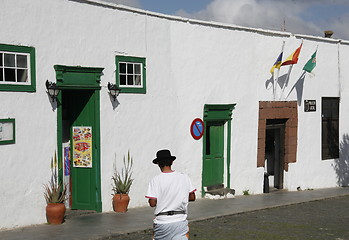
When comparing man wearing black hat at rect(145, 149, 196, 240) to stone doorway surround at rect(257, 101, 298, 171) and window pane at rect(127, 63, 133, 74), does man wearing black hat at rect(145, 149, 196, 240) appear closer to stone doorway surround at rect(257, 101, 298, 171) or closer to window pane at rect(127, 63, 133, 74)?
window pane at rect(127, 63, 133, 74)

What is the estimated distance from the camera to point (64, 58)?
12305 millimetres

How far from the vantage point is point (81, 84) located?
1264 centimetres

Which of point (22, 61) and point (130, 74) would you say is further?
point (130, 74)

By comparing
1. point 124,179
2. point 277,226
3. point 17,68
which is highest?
point 17,68

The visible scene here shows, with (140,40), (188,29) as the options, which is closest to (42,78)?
(140,40)

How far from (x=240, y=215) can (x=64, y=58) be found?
5.22 metres

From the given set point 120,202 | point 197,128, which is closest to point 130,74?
point 197,128

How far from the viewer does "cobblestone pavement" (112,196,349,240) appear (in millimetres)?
11141

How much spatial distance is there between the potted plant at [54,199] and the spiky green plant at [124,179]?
1666 millimetres

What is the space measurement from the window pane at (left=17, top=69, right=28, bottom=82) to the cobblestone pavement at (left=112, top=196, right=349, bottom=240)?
348 cm

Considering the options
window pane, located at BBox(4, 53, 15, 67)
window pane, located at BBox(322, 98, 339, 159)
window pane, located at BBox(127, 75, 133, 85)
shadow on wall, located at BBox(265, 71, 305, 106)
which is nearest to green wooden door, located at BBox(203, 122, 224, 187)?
shadow on wall, located at BBox(265, 71, 305, 106)

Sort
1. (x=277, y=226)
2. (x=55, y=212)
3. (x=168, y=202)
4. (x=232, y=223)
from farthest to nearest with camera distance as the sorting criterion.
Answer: (x=232, y=223)
(x=277, y=226)
(x=55, y=212)
(x=168, y=202)

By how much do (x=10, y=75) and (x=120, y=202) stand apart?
12.3 feet

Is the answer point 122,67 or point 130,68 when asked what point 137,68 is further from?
point 122,67
